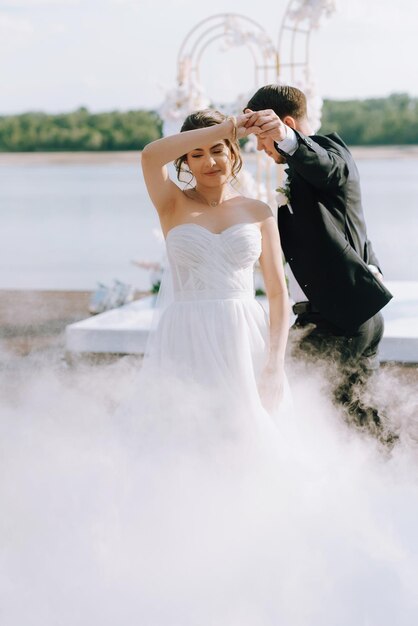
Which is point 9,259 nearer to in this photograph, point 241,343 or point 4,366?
point 4,366

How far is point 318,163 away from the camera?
2.90 m

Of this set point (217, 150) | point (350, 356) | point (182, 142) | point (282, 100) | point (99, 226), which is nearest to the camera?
point (182, 142)

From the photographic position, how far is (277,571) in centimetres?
254

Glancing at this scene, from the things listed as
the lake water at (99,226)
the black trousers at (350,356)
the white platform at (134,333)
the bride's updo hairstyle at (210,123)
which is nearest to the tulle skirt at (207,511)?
the black trousers at (350,356)

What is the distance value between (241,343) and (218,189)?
46 centimetres

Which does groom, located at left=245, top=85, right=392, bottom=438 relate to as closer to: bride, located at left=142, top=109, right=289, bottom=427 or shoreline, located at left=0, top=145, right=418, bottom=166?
bride, located at left=142, top=109, right=289, bottom=427

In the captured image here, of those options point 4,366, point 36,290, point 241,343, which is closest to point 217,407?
point 241,343

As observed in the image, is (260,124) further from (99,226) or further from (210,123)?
(99,226)

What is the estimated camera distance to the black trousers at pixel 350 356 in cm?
333

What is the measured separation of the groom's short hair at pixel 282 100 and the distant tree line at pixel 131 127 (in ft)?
Result: 93.1

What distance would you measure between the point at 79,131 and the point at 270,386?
30.4 metres

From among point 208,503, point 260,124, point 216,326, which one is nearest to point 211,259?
point 216,326

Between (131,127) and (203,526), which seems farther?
(131,127)

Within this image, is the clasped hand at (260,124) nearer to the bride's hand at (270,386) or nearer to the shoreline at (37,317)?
the bride's hand at (270,386)
